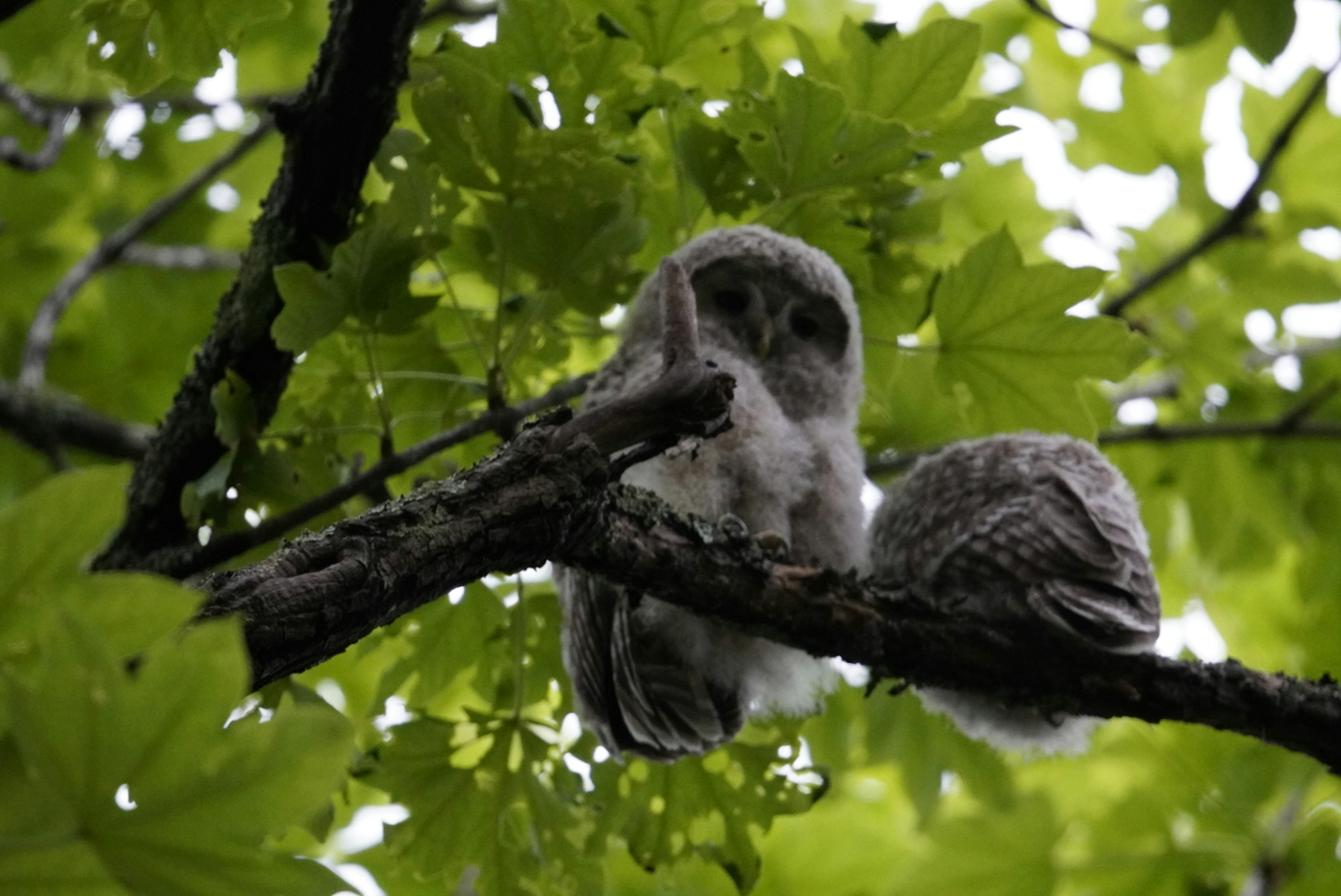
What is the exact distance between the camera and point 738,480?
2.43 m

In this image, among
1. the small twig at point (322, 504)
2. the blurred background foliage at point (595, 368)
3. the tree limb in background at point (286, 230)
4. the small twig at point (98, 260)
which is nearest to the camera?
the blurred background foliage at point (595, 368)

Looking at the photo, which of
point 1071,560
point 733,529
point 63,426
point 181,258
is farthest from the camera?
point 181,258

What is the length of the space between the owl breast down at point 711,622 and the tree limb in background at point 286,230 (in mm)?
670

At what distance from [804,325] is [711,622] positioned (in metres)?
0.94

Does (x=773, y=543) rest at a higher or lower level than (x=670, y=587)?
lower

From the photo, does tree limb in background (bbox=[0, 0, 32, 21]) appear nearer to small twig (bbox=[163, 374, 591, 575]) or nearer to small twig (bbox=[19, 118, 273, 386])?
small twig (bbox=[163, 374, 591, 575])

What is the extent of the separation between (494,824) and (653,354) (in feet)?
3.22

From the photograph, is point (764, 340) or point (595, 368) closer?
point (764, 340)

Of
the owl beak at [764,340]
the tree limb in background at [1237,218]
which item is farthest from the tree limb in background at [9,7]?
the tree limb in background at [1237,218]

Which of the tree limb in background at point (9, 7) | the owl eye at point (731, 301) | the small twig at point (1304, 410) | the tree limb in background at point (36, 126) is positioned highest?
the tree limb in background at point (9, 7)

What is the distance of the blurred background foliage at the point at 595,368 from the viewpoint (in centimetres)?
100

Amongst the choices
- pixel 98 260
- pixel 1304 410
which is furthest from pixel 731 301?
pixel 1304 410

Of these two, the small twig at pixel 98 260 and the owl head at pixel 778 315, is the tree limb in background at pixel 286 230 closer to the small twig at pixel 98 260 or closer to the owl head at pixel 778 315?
the owl head at pixel 778 315

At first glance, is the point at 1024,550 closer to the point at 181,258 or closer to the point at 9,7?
the point at 9,7
